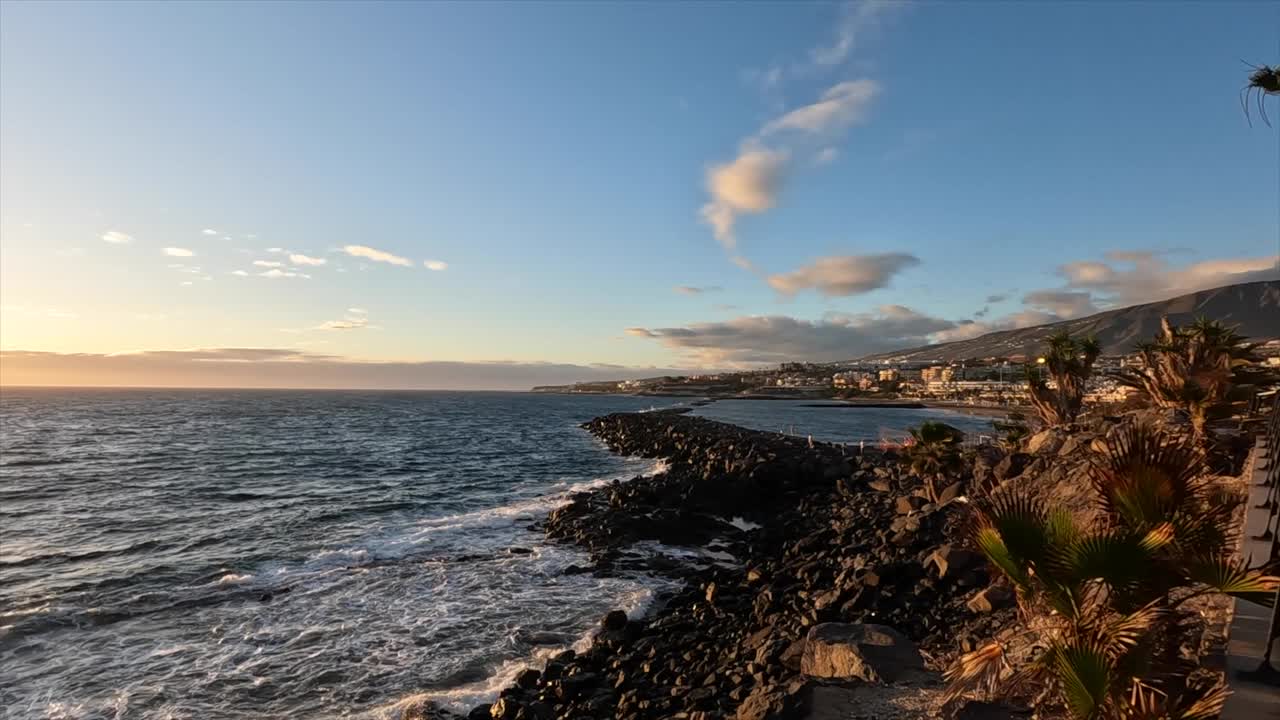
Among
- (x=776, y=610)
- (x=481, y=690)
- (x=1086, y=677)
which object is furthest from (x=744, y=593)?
(x=1086, y=677)

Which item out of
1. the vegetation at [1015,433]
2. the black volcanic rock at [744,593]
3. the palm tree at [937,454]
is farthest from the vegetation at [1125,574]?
the vegetation at [1015,433]

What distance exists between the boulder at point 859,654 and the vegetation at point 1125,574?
2904 millimetres

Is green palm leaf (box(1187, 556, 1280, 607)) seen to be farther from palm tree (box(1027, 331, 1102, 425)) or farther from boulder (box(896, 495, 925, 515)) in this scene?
palm tree (box(1027, 331, 1102, 425))

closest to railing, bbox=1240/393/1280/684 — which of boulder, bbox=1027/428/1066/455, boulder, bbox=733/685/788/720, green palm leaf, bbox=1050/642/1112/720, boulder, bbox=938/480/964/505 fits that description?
green palm leaf, bbox=1050/642/1112/720

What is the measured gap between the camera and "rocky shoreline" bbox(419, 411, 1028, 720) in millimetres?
8133

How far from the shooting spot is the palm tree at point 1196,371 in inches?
499

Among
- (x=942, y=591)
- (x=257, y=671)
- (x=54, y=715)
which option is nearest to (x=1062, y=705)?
(x=942, y=591)

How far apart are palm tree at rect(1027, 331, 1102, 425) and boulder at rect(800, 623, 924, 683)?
2034 centimetres

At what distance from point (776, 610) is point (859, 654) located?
4.73m

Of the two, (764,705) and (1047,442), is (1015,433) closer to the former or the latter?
(1047,442)

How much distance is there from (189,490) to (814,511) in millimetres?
30515

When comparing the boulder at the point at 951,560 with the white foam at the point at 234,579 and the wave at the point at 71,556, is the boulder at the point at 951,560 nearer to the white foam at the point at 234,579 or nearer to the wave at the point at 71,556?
the white foam at the point at 234,579

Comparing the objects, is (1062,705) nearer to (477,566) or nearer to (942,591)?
(942,591)

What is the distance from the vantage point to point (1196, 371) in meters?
13.7
